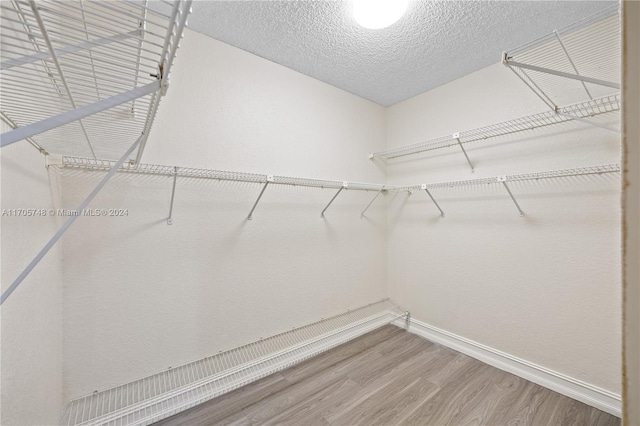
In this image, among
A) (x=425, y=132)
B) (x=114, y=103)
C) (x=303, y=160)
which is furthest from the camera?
(x=425, y=132)

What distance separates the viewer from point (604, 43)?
1.44m

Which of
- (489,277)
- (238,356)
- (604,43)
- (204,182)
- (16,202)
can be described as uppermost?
(604,43)

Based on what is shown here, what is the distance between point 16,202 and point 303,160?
1.58 metres

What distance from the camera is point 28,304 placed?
0.81m

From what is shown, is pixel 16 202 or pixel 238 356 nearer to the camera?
pixel 16 202

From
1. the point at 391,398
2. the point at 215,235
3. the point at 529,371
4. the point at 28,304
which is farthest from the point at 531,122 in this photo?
the point at 28,304

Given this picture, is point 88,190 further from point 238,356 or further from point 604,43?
point 604,43

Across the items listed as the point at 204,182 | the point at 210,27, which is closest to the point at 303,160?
the point at 204,182

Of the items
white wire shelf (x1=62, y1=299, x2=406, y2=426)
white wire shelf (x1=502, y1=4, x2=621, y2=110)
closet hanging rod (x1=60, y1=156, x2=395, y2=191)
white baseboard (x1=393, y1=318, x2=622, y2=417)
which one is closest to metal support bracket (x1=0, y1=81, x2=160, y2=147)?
closet hanging rod (x1=60, y1=156, x2=395, y2=191)

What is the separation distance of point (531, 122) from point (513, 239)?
79 cm

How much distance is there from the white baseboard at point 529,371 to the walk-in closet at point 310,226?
0.04 feet

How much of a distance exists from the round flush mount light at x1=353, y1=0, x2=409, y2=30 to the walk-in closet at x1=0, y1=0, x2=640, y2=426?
11mm

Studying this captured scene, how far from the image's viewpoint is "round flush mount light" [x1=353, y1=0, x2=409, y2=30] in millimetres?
1331

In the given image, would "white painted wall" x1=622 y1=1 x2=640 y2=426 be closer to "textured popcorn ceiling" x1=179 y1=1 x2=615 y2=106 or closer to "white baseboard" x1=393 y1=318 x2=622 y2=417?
"textured popcorn ceiling" x1=179 y1=1 x2=615 y2=106
